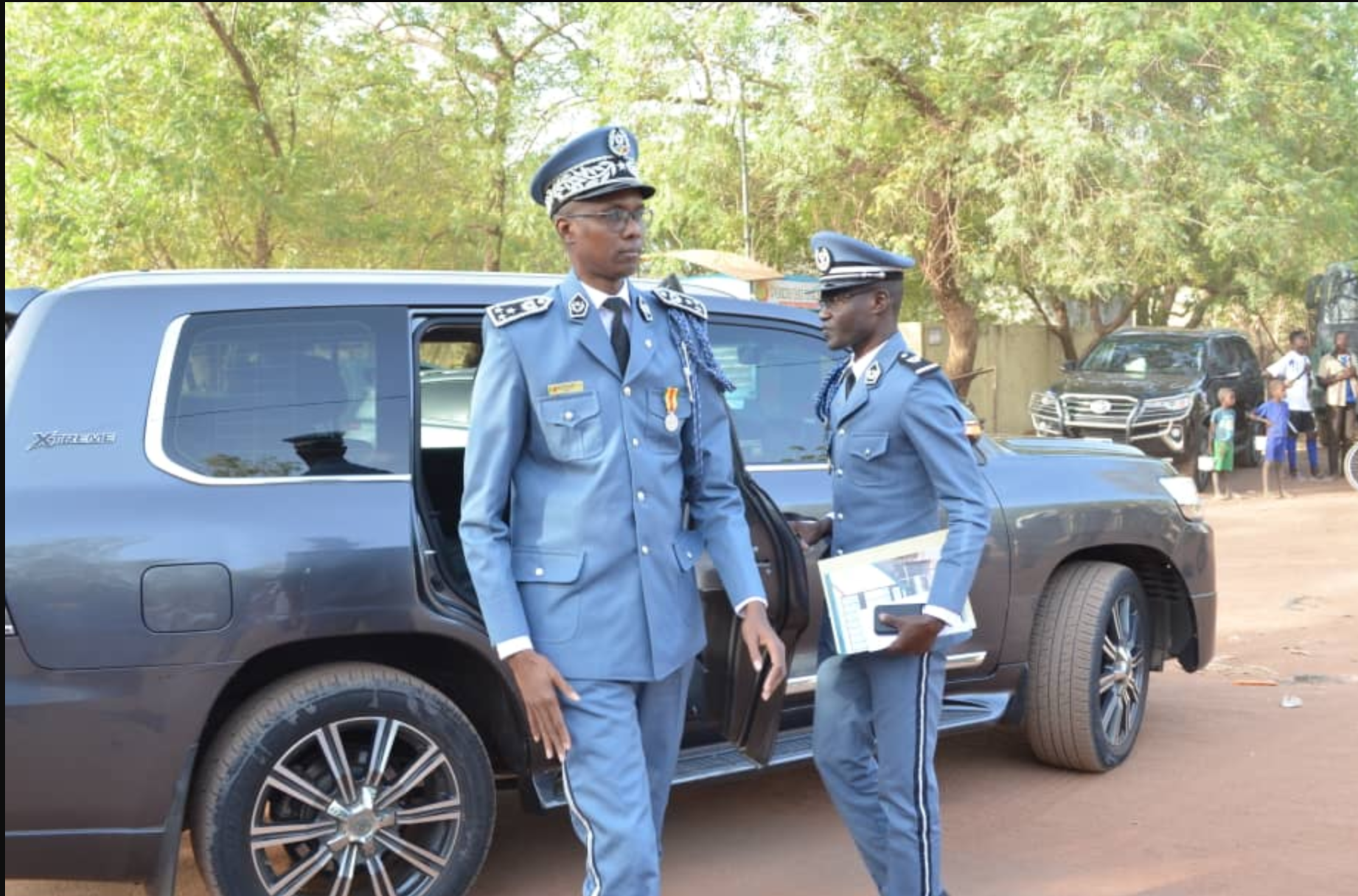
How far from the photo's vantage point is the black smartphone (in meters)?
3.48

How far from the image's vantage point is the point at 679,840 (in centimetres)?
482

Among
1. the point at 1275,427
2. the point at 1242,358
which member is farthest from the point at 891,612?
the point at 1242,358

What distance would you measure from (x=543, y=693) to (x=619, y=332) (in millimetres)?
785

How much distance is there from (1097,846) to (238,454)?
2.92 metres

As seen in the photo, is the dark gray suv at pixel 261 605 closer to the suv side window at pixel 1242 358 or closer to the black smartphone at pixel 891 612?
the black smartphone at pixel 891 612

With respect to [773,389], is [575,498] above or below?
below

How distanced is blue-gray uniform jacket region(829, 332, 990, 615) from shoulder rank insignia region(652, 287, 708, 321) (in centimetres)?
58

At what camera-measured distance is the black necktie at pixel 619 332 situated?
3.06m

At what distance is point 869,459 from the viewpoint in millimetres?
3623

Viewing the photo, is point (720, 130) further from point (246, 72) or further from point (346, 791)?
point (346, 791)

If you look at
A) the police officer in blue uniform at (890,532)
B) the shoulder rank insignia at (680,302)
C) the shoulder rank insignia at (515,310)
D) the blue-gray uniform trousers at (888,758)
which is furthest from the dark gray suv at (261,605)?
the shoulder rank insignia at (680,302)

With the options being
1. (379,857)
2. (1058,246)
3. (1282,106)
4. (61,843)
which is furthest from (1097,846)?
(1282,106)

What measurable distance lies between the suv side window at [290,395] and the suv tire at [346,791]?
57cm

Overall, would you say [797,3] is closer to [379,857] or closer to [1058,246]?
[1058,246]
